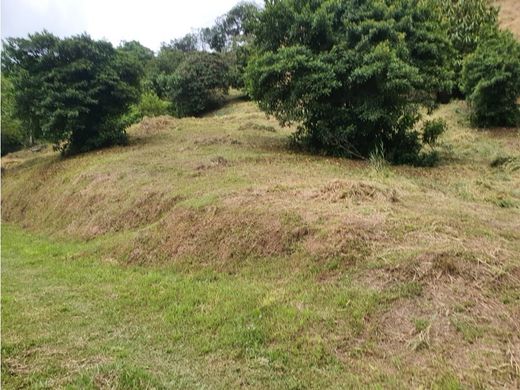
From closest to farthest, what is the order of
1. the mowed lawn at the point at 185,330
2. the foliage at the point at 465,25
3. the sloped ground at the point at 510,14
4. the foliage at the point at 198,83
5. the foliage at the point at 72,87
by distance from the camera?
the mowed lawn at the point at 185,330 → the foliage at the point at 72,87 → the foliage at the point at 465,25 → the foliage at the point at 198,83 → the sloped ground at the point at 510,14

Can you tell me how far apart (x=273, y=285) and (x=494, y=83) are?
1510 centimetres

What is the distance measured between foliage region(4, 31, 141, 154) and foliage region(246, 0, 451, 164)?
5.49 meters

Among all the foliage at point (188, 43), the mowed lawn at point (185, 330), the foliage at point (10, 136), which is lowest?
the mowed lawn at point (185, 330)

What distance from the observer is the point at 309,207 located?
668cm

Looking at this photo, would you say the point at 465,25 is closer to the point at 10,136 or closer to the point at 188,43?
the point at 10,136

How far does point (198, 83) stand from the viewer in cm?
2786

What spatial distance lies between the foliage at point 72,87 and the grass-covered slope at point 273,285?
5638mm

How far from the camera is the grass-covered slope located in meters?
3.81

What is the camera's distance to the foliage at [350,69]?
11477 mm

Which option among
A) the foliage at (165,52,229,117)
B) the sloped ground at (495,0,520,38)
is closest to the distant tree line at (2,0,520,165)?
the foliage at (165,52,229,117)

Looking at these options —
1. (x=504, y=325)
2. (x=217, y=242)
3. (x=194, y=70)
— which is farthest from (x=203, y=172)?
(x=194, y=70)

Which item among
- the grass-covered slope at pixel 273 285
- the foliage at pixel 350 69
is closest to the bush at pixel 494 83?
the foliage at pixel 350 69

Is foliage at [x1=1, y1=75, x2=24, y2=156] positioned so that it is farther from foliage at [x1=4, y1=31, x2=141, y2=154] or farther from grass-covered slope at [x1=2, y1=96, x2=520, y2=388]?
grass-covered slope at [x1=2, y1=96, x2=520, y2=388]

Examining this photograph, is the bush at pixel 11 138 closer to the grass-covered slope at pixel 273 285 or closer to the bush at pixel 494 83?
the grass-covered slope at pixel 273 285
